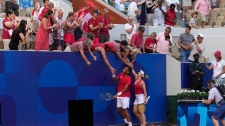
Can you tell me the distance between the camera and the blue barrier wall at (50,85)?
16812mm

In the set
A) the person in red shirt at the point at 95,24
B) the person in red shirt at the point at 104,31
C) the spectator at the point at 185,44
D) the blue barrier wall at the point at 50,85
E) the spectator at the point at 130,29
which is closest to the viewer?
the blue barrier wall at the point at 50,85

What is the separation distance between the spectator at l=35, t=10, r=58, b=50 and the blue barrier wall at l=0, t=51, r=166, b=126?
0.95ft

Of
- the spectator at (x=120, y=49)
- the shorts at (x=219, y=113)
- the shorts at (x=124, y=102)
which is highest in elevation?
the spectator at (x=120, y=49)

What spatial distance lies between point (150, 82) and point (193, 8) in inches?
309

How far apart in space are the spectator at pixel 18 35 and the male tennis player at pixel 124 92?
3.47 meters

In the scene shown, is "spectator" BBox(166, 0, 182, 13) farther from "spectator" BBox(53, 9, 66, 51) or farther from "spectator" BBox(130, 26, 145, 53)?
"spectator" BBox(53, 9, 66, 51)

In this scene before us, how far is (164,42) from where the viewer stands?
21625mm

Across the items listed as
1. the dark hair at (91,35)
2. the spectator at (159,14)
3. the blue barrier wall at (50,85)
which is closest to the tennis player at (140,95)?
the blue barrier wall at (50,85)

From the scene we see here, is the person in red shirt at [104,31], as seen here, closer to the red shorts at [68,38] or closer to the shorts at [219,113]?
the red shorts at [68,38]

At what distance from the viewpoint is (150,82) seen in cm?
2066

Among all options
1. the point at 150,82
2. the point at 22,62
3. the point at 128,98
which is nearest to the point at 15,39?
the point at 22,62

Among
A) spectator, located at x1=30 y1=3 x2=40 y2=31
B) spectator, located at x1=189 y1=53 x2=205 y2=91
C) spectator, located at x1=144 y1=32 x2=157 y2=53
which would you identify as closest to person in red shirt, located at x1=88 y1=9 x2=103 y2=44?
spectator, located at x1=30 y1=3 x2=40 y2=31

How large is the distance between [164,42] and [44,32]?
17.7ft

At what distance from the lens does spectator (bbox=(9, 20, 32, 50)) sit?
16938 millimetres
